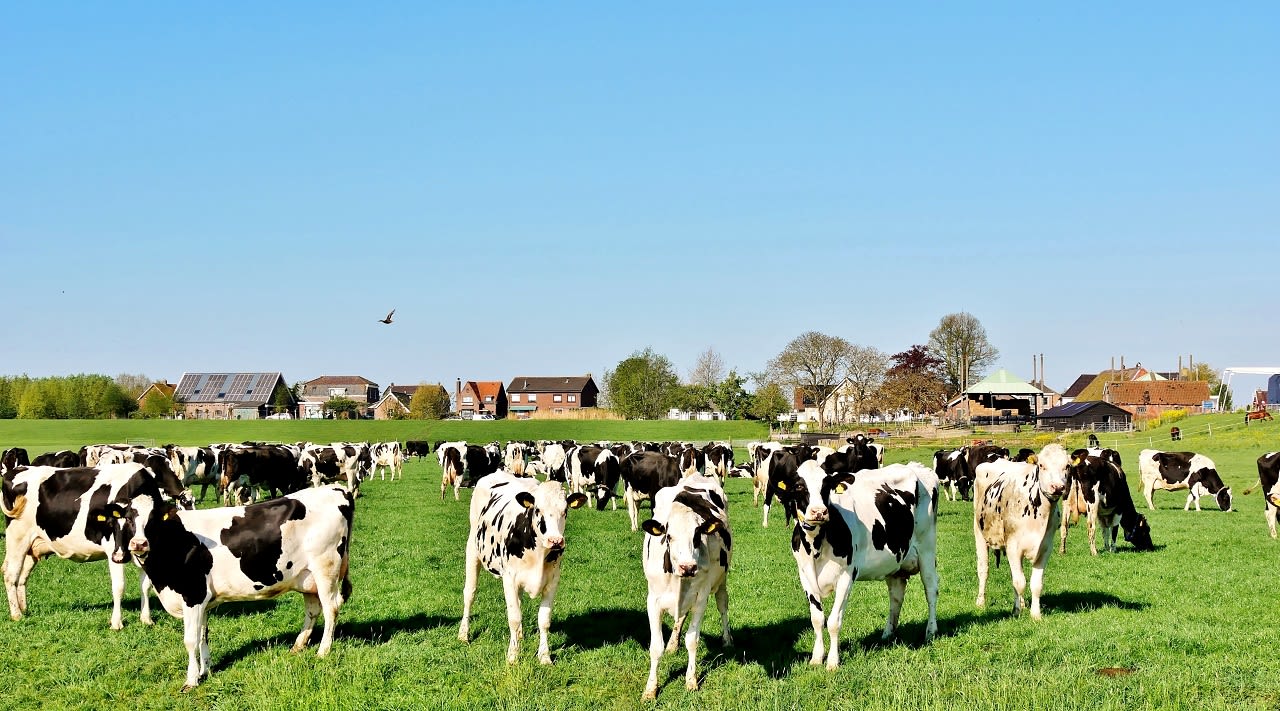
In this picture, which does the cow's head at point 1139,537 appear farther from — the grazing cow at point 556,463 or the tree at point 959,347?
the tree at point 959,347

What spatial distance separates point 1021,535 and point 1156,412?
4378 inches

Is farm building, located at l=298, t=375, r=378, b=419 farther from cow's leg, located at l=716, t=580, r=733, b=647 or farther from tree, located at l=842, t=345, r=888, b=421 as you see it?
cow's leg, located at l=716, t=580, r=733, b=647

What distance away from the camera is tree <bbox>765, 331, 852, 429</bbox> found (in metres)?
101

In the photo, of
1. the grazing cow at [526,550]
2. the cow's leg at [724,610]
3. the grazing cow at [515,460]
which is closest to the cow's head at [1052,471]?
the cow's leg at [724,610]

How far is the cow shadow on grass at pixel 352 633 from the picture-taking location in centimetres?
1070

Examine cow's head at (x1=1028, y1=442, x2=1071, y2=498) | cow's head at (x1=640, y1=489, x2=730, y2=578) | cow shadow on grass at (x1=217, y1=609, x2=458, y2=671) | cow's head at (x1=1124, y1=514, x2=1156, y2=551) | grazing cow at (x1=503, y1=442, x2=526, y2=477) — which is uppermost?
cow's head at (x1=1028, y1=442, x2=1071, y2=498)

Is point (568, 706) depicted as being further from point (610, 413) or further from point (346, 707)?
point (610, 413)

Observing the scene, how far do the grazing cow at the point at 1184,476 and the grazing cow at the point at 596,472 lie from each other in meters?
15.3

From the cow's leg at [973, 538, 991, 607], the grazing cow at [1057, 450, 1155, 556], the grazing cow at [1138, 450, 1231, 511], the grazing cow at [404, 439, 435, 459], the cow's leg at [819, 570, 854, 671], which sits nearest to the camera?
the cow's leg at [819, 570, 854, 671]

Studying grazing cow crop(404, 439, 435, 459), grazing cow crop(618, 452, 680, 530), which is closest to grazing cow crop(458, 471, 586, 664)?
grazing cow crop(618, 452, 680, 530)

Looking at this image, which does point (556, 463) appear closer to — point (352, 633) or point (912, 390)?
point (352, 633)

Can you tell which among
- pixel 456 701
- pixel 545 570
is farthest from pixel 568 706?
pixel 545 570

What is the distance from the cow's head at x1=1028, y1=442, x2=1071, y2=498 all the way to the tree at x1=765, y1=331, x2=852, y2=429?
88.2 metres

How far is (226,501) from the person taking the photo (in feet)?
95.1
